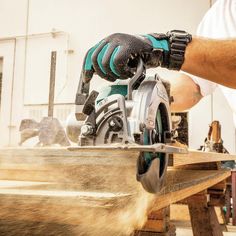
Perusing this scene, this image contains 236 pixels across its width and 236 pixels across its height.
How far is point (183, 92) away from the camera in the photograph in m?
2.29

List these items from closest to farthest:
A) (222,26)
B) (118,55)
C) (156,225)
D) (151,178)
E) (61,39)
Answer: (151,178)
(118,55)
(156,225)
(222,26)
(61,39)

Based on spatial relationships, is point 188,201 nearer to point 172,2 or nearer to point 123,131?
point 123,131

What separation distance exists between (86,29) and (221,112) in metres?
2.55

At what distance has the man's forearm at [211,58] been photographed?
120 cm

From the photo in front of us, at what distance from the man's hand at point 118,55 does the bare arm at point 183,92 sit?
121 centimetres

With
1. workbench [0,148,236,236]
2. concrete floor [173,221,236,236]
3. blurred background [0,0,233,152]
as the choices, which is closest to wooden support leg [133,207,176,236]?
workbench [0,148,236,236]

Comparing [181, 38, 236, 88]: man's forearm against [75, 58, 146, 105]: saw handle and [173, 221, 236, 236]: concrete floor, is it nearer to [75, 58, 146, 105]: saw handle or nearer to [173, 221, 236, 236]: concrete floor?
[75, 58, 146, 105]: saw handle

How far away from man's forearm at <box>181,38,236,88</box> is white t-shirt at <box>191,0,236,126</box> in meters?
0.89

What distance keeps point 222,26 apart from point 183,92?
46 centimetres

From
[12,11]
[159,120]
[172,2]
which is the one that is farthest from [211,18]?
[12,11]

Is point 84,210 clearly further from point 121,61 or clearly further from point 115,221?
point 121,61

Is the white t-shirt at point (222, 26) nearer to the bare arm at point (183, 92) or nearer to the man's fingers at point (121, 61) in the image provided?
the bare arm at point (183, 92)

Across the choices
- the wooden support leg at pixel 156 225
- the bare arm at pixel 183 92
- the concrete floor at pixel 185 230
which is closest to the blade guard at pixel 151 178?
the wooden support leg at pixel 156 225

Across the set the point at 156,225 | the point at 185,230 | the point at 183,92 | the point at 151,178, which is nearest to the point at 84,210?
the point at 151,178
